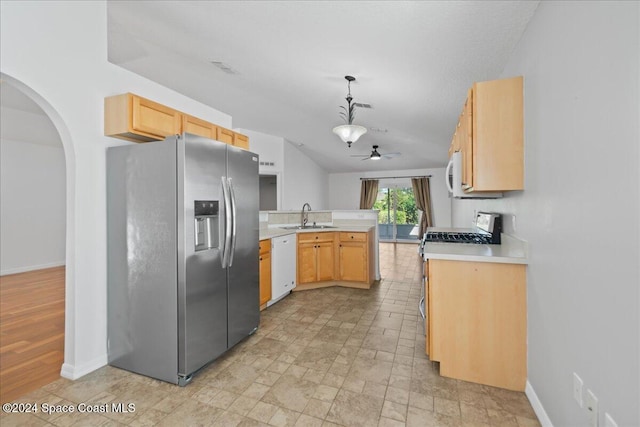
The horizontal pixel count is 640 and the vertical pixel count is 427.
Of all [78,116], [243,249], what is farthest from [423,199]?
[78,116]

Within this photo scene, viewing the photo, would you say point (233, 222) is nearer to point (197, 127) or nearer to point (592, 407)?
point (197, 127)

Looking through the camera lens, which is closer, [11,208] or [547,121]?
[547,121]

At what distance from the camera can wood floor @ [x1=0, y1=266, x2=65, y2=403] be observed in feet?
6.89

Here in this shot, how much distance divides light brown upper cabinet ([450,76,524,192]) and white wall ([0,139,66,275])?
6.87m

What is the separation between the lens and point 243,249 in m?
2.67

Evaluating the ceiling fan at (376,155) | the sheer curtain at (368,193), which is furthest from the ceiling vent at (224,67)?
the sheer curtain at (368,193)

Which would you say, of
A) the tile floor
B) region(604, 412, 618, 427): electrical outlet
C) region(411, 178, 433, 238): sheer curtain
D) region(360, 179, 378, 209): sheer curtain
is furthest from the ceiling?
region(360, 179, 378, 209): sheer curtain

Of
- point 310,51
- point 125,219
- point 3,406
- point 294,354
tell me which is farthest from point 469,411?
point 310,51

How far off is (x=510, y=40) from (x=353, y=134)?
73.5 inches

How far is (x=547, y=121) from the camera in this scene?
1.60 meters

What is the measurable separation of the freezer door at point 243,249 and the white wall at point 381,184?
767 cm

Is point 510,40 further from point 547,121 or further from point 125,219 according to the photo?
point 125,219

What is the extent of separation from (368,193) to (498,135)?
8.07 m

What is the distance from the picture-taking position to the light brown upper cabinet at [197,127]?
273 centimetres
